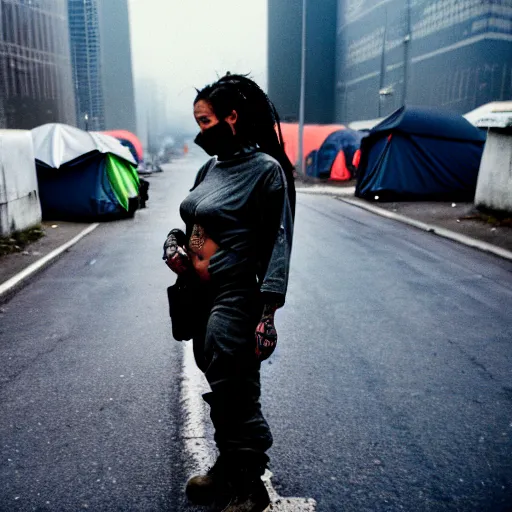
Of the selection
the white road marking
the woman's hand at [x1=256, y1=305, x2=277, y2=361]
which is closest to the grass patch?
the white road marking

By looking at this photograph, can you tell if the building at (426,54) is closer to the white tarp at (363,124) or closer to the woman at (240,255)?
the white tarp at (363,124)

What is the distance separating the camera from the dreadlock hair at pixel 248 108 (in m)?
2.51

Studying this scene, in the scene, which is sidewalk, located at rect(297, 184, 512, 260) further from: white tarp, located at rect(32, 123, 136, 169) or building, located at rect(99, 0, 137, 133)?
building, located at rect(99, 0, 137, 133)

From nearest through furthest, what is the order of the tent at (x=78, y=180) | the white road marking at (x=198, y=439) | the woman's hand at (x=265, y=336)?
the woman's hand at (x=265, y=336), the white road marking at (x=198, y=439), the tent at (x=78, y=180)

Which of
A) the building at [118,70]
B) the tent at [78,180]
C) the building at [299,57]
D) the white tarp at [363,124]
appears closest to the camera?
the tent at [78,180]

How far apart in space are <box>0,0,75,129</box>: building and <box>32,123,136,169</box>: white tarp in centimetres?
1341

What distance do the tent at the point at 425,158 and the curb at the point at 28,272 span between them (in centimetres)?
1102

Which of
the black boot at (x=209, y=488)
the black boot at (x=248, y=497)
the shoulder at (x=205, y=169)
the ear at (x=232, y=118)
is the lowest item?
the black boot at (x=209, y=488)

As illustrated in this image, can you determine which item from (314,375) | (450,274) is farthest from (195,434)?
(450,274)

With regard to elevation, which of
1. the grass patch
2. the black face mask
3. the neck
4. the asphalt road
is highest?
the black face mask

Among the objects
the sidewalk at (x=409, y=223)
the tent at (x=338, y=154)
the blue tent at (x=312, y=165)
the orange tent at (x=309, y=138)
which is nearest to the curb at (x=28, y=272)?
the sidewalk at (x=409, y=223)

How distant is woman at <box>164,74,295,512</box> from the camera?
8.24 ft

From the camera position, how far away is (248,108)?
2.55 meters

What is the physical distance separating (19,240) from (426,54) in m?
28.8
